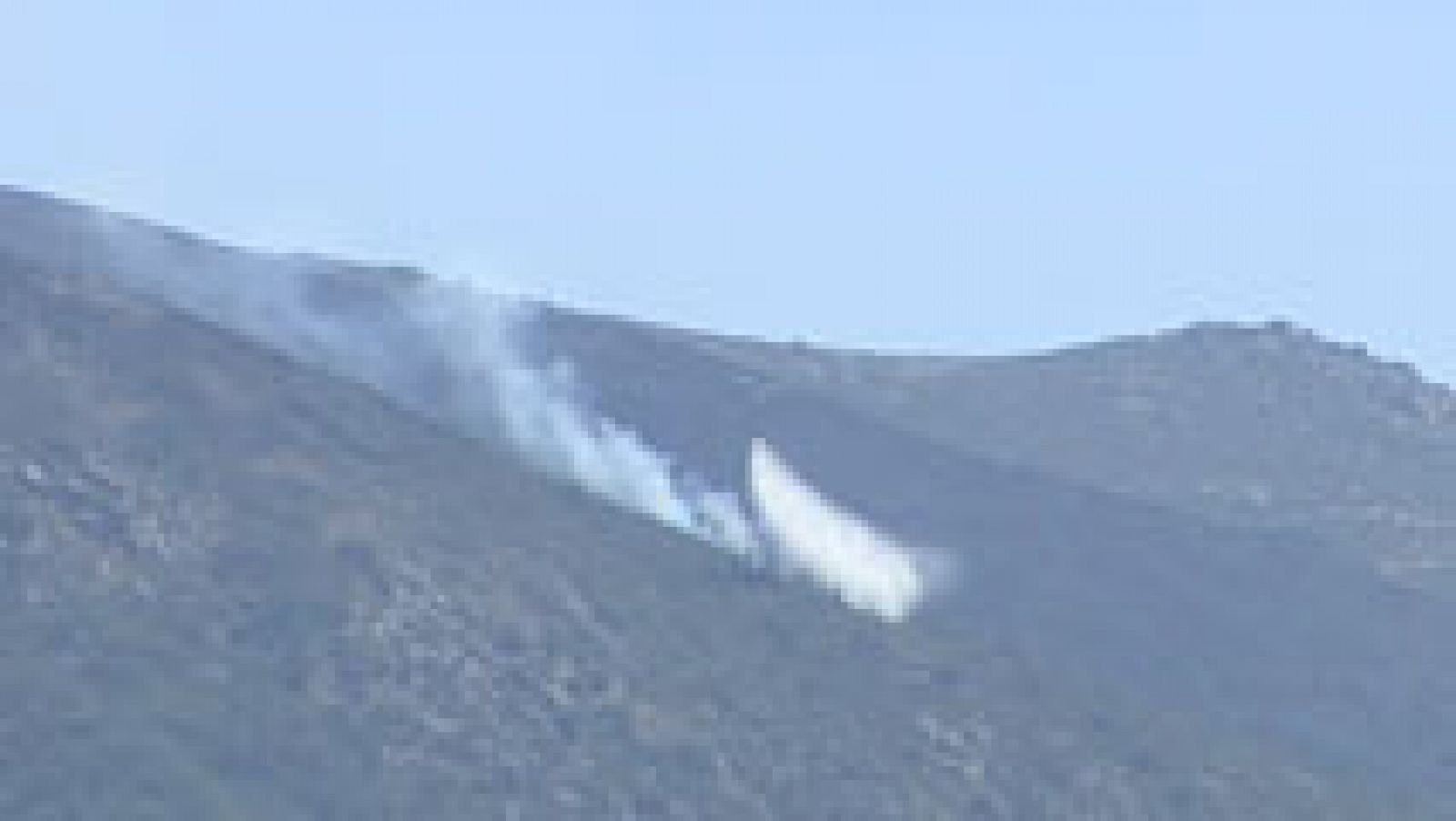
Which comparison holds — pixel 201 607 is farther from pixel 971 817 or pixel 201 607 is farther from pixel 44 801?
pixel 971 817

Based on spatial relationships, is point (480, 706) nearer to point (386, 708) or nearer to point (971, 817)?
point (386, 708)

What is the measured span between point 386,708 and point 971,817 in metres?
27.4

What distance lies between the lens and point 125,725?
189m

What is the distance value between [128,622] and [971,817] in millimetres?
39312

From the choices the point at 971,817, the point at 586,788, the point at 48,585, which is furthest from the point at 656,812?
the point at 48,585

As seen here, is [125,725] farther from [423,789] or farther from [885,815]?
[885,815]

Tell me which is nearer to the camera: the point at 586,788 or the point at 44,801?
the point at 44,801

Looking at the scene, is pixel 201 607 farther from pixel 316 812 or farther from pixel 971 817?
pixel 971 817

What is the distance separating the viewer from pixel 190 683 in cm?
19300

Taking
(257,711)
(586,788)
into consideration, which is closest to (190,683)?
(257,711)

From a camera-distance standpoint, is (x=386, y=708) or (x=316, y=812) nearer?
(x=316, y=812)

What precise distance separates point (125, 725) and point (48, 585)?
455 inches

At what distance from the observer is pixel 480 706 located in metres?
198

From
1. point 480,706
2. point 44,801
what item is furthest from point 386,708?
point 44,801
